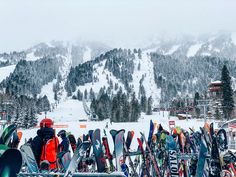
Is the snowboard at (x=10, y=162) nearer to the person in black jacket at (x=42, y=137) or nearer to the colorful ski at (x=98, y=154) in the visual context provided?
the colorful ski at (x=98, y=154)

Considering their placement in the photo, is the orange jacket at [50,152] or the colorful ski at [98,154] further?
the orange jacket at [50,152]

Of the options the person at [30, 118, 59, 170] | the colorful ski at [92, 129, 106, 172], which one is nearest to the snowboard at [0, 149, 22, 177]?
the colorful ski at [92, 129, 106, 172]

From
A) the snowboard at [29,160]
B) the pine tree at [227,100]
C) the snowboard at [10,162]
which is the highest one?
the pine tree at [227,100]

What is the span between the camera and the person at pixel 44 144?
7082 mm

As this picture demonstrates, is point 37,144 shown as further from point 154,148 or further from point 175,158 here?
point 154,148

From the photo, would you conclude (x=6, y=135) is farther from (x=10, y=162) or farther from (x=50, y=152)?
(x=10, y=162)

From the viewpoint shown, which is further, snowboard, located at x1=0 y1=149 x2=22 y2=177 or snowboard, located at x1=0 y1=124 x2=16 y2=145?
snowboard, located at x1=0 y1=124 x2=16 y2=145

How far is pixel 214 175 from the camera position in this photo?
5500 mm

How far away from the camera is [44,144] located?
7.17 m

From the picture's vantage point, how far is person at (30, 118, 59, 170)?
23.2ft

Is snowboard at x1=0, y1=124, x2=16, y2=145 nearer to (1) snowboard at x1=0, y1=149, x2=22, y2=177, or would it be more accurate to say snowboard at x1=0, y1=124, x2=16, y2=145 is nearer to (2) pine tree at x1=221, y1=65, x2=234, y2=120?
(1) snowboard at x1=0, y1=149, x2=22, y2=177

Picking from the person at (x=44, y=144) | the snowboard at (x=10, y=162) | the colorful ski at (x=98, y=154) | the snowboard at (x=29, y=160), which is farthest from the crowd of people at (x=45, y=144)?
the snowboard at (x=10, y=162)

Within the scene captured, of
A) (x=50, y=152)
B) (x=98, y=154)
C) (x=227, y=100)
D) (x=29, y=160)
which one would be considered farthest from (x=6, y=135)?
(x=227, y=100)

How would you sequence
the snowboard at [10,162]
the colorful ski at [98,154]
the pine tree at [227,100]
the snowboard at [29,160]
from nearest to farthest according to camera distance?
the snowboard at [10,162], the colorful ski at [98,154], the snowboard at [29,160], the pine tree at [227,100]
